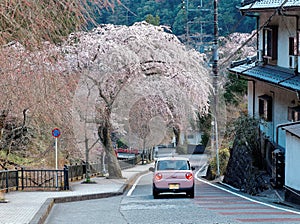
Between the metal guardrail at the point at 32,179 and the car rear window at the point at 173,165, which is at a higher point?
the car rear window at the point at 173,165

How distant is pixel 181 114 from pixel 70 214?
1783 centimetres

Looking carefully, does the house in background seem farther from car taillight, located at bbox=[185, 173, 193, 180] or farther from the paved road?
car taillight, located at bbox=[185, 173, 193, 180]

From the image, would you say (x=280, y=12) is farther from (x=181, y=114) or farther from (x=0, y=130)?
(x=181, y=114)

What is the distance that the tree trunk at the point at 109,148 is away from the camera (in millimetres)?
27830

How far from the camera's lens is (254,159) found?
918 inches

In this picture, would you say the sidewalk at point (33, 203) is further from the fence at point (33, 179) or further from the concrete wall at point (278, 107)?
the concrete wall at point (278, 107)

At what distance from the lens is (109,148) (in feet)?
93.0

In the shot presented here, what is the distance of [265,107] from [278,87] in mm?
3503

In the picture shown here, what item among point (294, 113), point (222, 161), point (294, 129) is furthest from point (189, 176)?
point (222, 161)

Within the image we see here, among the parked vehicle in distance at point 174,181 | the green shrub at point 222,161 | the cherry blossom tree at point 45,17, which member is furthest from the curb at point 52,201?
the green shrub at point 222,161

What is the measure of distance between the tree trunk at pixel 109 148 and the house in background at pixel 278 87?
22.6ft

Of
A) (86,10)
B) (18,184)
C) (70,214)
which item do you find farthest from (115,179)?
(86,10)

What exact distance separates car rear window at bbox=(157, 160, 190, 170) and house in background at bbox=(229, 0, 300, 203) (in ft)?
10.1

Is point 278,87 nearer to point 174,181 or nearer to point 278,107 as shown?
point 278,107
